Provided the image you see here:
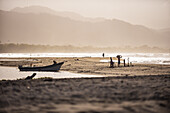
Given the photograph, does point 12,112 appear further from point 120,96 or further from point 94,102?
point 120,96

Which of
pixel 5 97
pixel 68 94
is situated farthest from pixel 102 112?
pixel 5 97

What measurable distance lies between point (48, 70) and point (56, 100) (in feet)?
109

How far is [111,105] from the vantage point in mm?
9484

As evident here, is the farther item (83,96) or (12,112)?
(83,96)

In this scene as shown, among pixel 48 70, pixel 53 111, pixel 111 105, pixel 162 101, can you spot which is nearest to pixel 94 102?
pixel 111 105

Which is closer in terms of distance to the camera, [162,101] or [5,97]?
[162,101]

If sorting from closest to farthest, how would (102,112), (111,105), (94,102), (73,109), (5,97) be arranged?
(102,112), (73,109), (111,105), (94,102), (5,97)

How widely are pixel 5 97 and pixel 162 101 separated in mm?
7288

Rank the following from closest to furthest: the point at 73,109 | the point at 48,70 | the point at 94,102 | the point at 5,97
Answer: the point at 73,109 → the point at 94,102 → the point at 5,97 → the point at 48,70

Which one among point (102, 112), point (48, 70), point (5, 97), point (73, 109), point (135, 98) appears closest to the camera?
point (102, 112)

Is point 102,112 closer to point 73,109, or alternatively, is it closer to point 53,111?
point 73,109

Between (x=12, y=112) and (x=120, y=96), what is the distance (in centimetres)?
508

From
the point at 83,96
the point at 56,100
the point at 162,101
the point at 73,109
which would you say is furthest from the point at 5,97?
the point at 162,101

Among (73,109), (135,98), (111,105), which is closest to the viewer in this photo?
(73,109)
